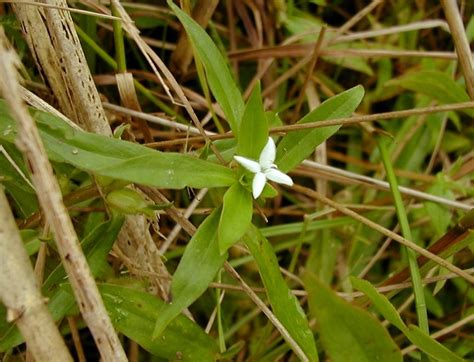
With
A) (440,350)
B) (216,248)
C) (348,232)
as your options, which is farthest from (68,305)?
(348,232)

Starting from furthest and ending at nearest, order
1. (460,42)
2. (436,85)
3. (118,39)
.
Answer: (436,85) < (460,42) < (118,39)

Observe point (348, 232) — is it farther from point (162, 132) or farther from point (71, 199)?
point (71, 199)

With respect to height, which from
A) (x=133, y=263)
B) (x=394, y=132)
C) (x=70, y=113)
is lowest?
(x=133, y=263)

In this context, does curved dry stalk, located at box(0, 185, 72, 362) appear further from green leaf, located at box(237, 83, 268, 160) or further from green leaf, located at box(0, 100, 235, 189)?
green leaf, located at box(237, 83, 268, 160)

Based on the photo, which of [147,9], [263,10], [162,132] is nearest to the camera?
[162,132]

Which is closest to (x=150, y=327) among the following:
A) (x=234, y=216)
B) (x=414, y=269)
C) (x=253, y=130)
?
(x=234, y=216)

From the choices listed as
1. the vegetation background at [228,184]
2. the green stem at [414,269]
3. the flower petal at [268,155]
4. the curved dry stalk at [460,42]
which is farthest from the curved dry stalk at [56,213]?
the curved dry stalk at [460,42]

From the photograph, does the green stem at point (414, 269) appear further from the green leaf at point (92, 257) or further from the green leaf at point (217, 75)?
the green leaf at point (92, 257)

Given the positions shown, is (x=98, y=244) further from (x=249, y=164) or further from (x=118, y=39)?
(x=118, y=39)
